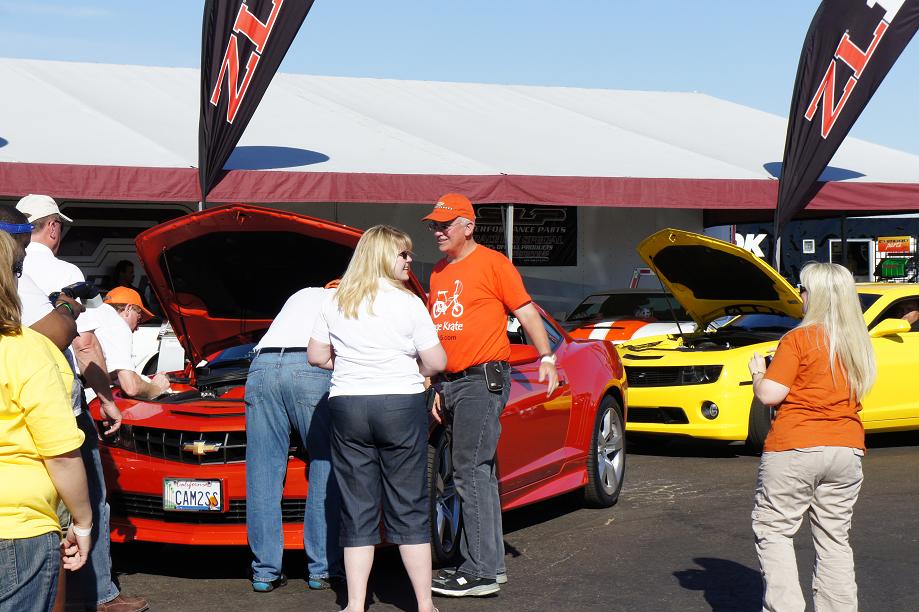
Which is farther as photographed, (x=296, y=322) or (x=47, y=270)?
(x=296, y=322)

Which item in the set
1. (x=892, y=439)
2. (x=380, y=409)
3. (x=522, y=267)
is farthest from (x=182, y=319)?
(x=522, y=267)

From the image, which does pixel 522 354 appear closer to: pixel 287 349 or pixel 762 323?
pixel 287 349

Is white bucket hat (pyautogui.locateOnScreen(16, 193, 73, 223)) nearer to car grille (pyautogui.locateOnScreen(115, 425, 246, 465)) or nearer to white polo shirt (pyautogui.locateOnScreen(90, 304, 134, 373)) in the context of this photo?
white polo shirt (pyautogui.locateOnScreen(90, 304, 134, 373))

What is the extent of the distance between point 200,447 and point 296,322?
78 centimetres

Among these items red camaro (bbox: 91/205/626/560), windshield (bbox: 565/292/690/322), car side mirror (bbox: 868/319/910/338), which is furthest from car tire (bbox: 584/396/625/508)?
windshield (bbox: 565/292/690/322)

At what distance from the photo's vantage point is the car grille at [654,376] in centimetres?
983

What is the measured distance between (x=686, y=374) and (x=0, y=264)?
24.5 ft

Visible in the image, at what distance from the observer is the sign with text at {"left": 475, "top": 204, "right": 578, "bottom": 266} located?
18.1m

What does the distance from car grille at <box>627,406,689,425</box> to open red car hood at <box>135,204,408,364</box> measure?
4.01 metres

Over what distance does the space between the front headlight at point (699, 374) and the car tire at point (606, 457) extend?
1.82 meters

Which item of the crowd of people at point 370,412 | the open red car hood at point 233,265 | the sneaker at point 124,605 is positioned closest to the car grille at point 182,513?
the crowd of people at point 370,412

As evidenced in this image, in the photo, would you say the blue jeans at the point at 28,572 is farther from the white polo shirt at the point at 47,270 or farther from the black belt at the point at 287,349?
the black belt at the point at 287,349

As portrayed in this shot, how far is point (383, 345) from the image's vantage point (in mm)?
4816

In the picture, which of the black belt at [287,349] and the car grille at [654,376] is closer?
the black belt at [287,349]
